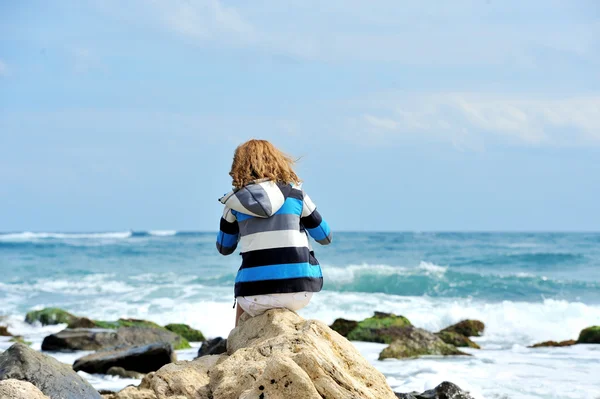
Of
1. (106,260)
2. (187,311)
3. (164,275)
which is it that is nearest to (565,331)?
(187,311)

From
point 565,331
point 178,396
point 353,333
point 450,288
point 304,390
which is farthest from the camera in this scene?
point 450,288

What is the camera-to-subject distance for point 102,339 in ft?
35.7

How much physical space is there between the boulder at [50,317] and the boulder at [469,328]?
7534 mm

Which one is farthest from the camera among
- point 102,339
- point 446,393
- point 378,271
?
point 378,271

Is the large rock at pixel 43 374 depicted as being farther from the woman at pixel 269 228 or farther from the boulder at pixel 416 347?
the boulder at pixel 416 347

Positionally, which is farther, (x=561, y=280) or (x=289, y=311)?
(x=561, y=280)

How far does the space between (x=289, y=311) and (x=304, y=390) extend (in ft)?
4.15

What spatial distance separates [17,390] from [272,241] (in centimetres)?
193

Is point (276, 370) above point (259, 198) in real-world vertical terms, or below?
below

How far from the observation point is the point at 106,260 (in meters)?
36.9

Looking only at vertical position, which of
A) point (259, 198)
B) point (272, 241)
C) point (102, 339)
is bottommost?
point (102, 339)

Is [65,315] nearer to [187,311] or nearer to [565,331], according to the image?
[187,311]

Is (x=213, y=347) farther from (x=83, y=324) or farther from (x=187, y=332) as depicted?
(x=83, y=324)

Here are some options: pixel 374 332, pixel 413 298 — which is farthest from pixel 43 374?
pixel 413 298
